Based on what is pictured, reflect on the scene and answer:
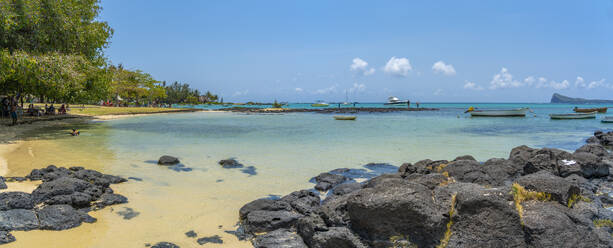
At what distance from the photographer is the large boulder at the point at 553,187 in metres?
4.58

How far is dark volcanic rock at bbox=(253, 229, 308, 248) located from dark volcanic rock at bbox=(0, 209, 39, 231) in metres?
3.35

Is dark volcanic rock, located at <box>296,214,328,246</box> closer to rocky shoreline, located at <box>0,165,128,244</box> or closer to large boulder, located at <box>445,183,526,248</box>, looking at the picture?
large boulder, located at <box>445,183,526,248</box>

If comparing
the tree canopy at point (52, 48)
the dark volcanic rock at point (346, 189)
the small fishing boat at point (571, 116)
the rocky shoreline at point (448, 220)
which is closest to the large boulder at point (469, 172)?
the rocky shoreline at point (448, 220)

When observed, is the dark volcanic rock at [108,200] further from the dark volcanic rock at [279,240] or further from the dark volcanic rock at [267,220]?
the dark volcanic rock at [279,240]

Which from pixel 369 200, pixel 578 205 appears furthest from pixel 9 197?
pixel 578 205

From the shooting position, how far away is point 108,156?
39.7 ft

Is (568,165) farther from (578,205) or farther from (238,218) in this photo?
(238,218)

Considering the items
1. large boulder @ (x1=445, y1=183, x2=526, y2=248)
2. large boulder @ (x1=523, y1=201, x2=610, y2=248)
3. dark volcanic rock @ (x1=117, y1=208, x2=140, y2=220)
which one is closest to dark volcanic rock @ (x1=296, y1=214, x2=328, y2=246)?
large boulder @ (x1=445, y1=183, x2=526, y2=248)

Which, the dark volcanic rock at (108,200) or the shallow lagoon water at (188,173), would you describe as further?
the dark volcanic rock at (108,200)

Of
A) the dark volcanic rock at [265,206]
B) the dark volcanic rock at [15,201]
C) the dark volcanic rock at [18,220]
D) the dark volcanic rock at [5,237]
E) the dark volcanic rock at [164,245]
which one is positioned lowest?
the dark volcanic rock at [164,245]

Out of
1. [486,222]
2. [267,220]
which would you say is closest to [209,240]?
[267,220]

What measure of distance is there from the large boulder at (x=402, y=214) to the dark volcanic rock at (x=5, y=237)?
4.66 metres

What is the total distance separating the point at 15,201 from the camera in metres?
5.46

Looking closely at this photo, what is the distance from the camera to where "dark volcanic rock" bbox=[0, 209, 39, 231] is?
479 centimetres
